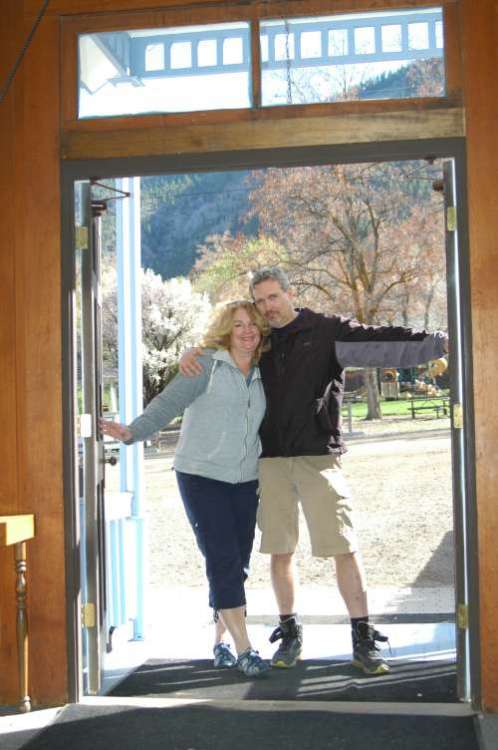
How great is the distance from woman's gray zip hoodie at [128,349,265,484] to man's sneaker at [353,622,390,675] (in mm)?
748

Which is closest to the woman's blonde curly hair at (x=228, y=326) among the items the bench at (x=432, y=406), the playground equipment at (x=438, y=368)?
the playground equipment at (x=438, y=368)

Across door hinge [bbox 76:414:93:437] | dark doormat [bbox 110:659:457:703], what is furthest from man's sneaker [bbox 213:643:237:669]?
door hinge [bbox 76:414:93:437]

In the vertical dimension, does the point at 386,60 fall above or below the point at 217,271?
below

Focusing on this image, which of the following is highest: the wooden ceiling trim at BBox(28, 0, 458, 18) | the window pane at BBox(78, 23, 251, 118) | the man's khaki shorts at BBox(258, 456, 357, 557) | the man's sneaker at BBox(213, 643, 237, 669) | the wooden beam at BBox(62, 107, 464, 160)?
the wooden ceiling trim at BBox(28, 0, 458, 18)

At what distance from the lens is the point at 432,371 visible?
3.43 m

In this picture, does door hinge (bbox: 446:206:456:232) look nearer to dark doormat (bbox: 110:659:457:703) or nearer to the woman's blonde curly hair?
the woman's blonde curly hair

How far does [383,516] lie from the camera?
35.9 ft

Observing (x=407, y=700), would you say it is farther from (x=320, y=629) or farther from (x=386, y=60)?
(x=386, y=60)

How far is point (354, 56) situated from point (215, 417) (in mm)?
1435

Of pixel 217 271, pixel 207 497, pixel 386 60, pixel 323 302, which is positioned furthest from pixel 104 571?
pixel 217 271

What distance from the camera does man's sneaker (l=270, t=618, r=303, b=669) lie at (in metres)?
3.79

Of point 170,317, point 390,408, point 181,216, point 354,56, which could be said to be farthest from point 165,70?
point 181,216

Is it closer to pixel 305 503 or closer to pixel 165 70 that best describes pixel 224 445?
pixel 305 503

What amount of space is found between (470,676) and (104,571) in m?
1.43
